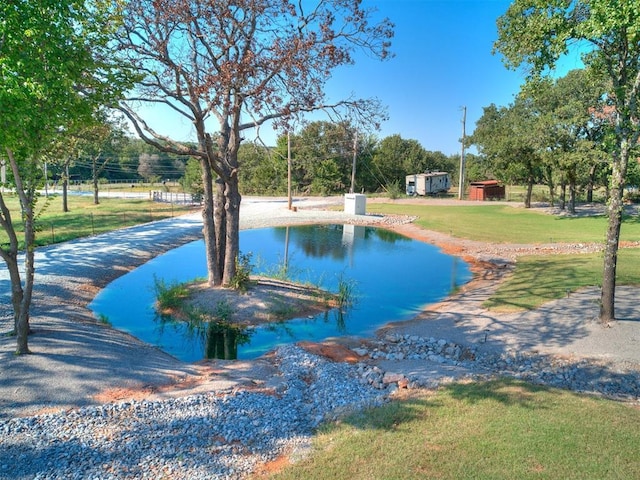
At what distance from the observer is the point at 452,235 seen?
27.2 metres

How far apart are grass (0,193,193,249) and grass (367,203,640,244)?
61.9 ft

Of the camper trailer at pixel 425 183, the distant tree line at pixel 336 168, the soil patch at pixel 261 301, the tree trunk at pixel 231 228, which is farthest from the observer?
the camper trailer at pixel 425 183

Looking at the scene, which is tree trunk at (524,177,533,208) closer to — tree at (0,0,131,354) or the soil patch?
the soil patch

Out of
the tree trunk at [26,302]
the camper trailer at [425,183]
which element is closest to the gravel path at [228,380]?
the tree trunk at [26,302]

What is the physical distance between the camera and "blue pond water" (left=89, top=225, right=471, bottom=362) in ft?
41.0

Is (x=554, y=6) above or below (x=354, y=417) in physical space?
above

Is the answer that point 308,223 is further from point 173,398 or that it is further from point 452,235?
point 173,398

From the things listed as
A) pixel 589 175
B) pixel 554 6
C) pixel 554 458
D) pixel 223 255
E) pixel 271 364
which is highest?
pixel 554 6

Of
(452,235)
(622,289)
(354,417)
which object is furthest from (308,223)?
(354,417)

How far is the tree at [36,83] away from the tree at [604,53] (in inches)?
336

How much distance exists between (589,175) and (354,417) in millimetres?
32080

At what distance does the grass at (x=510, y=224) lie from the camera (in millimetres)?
24967

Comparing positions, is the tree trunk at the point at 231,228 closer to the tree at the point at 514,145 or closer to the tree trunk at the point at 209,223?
the tree trunk at the point at 209,223

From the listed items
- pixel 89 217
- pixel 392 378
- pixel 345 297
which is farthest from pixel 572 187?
pixel 89 217
